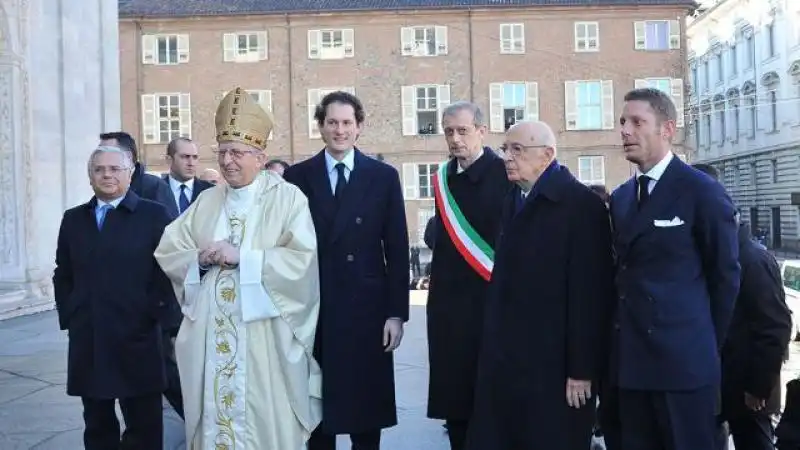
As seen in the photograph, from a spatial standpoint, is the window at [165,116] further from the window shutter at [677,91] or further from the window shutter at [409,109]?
the window shutter at [677,91]

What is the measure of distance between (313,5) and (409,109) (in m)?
6.79

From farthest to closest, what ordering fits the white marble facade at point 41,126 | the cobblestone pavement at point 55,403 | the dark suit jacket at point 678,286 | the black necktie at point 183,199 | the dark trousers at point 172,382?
the white marble facade at point 41,126
the black necktie at point 183,199
the dark trousers at point 172,382
the cobblestone pavement at point 55,403
the dark suit jacket at point 678,286

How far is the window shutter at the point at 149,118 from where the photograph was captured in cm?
3788

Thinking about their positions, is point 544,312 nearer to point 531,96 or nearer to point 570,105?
point 531,96

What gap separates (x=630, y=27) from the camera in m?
37.5

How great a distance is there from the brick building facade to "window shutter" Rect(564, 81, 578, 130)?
0.05 m

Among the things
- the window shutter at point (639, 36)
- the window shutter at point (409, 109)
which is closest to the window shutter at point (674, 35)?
the window shutter at point (639, 36)

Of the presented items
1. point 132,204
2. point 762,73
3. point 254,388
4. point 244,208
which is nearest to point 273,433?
point 254,388

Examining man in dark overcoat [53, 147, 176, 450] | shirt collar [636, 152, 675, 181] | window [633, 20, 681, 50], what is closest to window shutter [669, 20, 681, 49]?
window [633, 20, 681, 50]

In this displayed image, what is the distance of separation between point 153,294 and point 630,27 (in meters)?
36.8

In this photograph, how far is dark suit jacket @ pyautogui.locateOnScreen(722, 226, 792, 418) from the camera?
3785mm

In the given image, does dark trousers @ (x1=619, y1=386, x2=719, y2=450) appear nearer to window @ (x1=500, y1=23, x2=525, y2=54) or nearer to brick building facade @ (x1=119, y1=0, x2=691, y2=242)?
brick building facade @ (x1=119, y1=0, x2=691, y2=242)

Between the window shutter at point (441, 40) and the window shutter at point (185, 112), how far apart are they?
39.8ft

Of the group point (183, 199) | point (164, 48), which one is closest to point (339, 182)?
point (183, 199)
